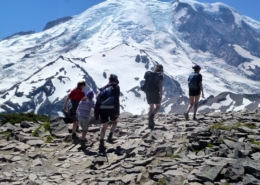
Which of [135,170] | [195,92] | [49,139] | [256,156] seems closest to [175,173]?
[135,170]

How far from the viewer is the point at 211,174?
26.7ft

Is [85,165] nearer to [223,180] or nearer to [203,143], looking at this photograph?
[203,143]

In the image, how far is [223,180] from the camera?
8.05m

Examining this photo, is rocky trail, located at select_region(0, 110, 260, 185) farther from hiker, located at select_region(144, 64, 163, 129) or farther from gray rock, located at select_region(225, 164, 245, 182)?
hiker, located at select_region(144, 64, 163, 129)

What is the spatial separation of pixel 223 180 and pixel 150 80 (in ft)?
24.3

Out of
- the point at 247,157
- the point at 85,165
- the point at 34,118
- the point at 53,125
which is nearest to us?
the point at 247,157

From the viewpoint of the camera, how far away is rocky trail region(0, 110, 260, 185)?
8.38 metres

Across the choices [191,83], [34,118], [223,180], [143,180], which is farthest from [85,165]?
[34,118]

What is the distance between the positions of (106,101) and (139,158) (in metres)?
2.51

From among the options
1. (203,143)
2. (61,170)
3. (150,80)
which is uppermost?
(150,80)

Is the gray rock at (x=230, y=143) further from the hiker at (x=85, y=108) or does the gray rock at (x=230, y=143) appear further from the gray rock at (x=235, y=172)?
the hiker at (x=85, y=108)

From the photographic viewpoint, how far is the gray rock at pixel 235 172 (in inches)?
311

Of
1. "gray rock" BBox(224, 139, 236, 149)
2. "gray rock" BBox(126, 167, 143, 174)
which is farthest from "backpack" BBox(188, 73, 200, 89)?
"gray rock" BBox(126, 167, 143, 174)

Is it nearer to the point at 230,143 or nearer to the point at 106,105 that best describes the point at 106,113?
the point at 106,105
